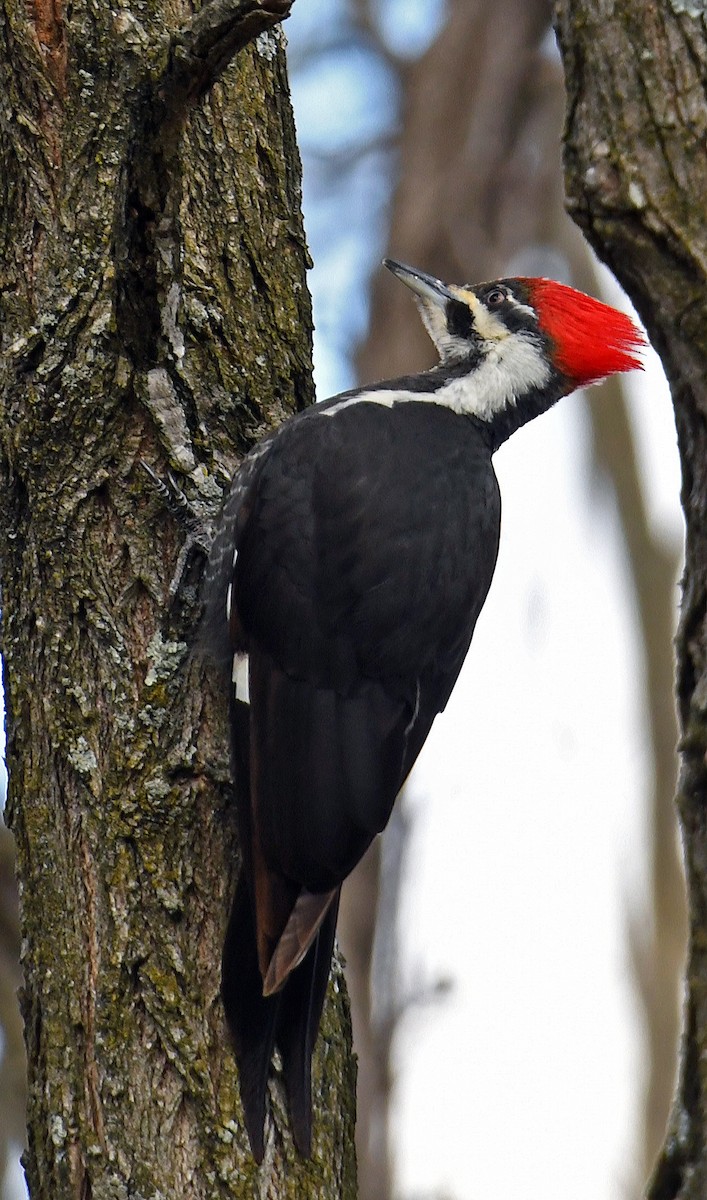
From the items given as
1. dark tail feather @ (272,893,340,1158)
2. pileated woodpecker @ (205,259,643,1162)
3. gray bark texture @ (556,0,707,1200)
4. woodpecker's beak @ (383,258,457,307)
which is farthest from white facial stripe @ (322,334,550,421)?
gray bark texture @ (556,0,707,1200)

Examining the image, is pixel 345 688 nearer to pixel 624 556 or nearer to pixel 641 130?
pixel 641 130

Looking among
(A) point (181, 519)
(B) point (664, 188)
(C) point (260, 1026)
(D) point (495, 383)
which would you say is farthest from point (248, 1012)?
(D) point (495, 383)

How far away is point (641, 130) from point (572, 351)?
197 centimetres

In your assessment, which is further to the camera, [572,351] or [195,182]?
[572,351]

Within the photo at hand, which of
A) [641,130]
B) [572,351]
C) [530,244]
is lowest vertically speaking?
[641,130]

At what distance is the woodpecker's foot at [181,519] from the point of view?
2615mm

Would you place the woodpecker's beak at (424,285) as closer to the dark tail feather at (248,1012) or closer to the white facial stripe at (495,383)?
the white facial stripe at (495,383)

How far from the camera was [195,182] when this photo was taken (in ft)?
9.42

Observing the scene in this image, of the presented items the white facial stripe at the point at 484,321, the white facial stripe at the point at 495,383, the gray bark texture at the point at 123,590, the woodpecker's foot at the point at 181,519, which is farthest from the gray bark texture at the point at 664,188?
the white facial stripe at the point at 484,321

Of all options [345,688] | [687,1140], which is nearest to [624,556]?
[345,688]

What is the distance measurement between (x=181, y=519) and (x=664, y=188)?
51.2 inches

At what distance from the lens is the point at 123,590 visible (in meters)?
2.55

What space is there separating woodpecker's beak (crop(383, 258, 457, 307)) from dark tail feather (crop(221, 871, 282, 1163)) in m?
1.75

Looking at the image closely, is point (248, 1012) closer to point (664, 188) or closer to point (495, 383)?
point (664, 188)
